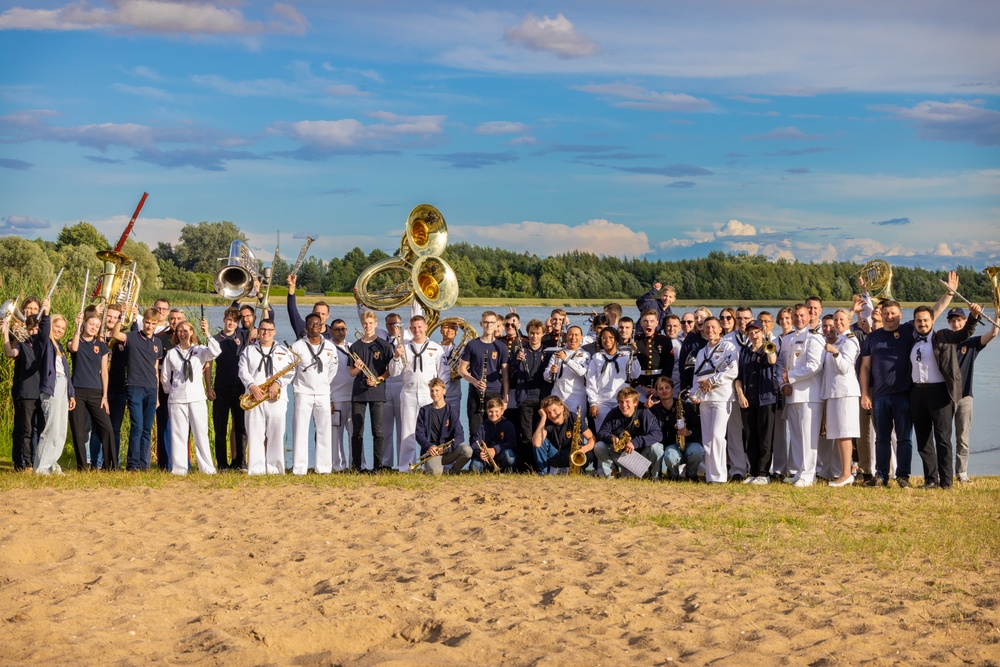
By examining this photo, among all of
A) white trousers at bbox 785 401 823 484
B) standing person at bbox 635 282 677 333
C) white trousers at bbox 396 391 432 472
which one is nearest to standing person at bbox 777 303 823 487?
white trousers at bbox 785 401 823 484

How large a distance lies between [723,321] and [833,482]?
6.85ft

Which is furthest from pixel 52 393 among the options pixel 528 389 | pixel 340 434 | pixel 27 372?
pixel 528 389

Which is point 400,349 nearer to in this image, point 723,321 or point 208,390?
point 208,390

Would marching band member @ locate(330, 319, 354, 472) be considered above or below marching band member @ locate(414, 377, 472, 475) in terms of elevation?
above

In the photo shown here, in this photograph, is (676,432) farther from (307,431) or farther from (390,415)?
(307,431)

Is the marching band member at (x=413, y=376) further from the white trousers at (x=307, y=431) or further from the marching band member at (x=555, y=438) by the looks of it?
the marching band member at (x=555, y=438)

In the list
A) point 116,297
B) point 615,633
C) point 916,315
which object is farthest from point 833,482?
point 116,297

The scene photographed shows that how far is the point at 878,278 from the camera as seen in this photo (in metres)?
13.4

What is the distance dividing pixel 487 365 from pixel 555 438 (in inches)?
46.4

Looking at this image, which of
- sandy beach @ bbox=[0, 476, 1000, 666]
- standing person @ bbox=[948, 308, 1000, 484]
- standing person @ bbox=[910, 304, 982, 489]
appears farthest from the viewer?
standing person @ bbox=[948, 308, 1000, 484]

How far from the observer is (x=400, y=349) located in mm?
12727

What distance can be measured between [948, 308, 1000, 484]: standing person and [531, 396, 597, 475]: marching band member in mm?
3857

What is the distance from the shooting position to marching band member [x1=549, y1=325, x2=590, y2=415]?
40.6 feet

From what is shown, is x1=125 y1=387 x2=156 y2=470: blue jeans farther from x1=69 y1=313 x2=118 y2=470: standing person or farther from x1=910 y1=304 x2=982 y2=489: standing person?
x1=910 y1=304 x2=982 y2=489: standing person
